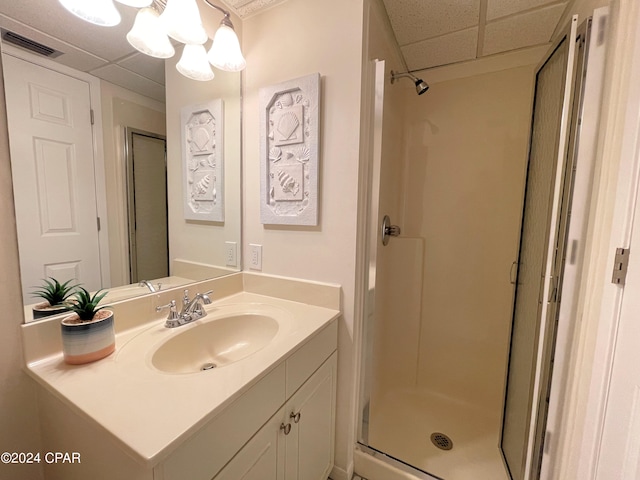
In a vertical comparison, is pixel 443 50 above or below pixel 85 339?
above

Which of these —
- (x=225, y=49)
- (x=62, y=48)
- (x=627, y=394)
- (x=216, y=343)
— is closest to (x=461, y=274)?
(x=627, y=394)

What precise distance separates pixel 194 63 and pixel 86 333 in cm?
108

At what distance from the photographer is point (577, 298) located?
0.86 meters

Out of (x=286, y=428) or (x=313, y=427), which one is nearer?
(x=286, y=428)

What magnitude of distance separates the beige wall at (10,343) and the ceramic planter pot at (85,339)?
0.11m

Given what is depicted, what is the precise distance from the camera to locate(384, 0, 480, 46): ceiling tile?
3.83ft

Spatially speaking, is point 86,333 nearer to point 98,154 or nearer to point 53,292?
point 53,292

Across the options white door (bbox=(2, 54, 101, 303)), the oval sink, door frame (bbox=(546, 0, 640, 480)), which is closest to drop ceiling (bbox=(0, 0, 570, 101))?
white door (bbox=(2, 54, 101, 303))

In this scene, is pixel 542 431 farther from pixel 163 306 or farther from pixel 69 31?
pixel 69 31

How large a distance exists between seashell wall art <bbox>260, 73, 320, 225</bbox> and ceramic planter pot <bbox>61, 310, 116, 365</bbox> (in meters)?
0.73

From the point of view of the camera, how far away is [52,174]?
78cm

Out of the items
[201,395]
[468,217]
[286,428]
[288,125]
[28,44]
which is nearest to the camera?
[201,395]

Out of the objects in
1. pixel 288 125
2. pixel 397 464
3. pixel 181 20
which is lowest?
pixel 397 464

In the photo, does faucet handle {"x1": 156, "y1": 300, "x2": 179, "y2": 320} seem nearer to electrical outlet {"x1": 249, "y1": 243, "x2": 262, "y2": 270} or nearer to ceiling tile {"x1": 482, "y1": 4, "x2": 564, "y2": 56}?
electrical outlet {"x1": 249, "y1": 243, "x2": 262, "y2": 270}
